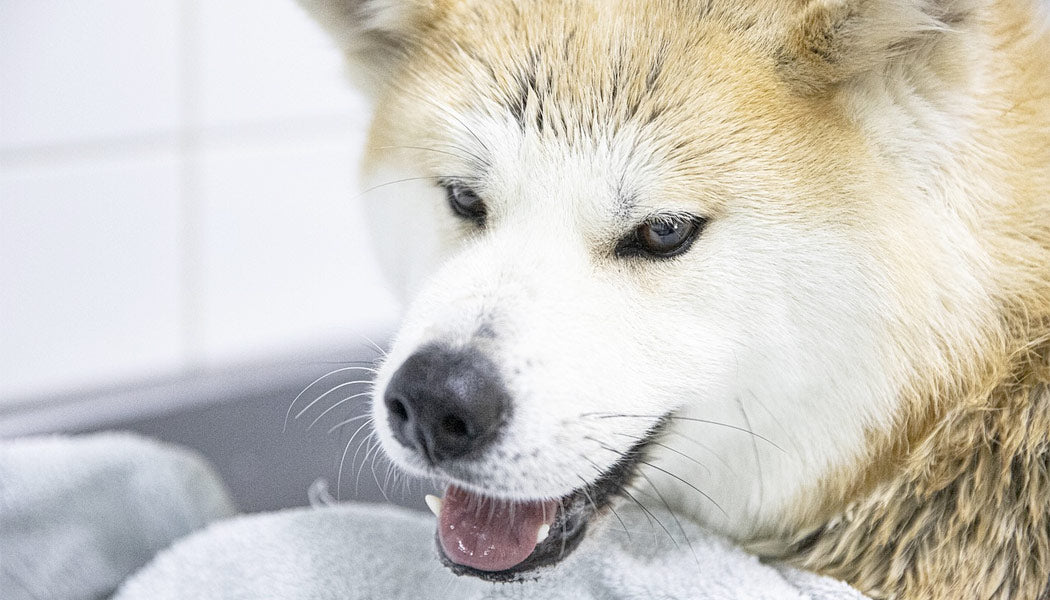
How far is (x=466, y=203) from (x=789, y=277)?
10.2 inches

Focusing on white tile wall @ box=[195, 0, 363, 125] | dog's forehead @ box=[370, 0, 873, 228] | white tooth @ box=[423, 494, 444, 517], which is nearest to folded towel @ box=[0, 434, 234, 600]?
white tooth @ box=[423, 494, 444, 517]

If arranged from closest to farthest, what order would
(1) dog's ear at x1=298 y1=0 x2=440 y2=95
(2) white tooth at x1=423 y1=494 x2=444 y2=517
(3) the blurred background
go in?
(2) white tooth at x1=423 y1=494 x2=444 y2=517, (1) dog's ear at x1=298 y1=0 x2=440 y2=95, (3) the blurred background

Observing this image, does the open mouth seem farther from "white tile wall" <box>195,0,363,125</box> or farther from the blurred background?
"white tile wall" <box>195,0,363,125</box>

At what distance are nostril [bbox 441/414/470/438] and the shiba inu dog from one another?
2cm

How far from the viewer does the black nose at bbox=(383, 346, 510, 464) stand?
0.65 metres

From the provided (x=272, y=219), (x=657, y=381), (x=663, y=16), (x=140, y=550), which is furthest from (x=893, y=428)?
(x=272, y=219)

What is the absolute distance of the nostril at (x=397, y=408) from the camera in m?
0.68

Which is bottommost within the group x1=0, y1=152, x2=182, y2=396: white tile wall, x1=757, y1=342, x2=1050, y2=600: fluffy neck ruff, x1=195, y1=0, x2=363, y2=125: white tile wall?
x1=0, y1=152, x2=182, y2=396: white tile wall

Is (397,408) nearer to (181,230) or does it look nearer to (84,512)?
(84,512)

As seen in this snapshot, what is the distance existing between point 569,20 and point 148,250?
1.14 meters

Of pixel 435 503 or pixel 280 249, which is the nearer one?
pixel 435 503

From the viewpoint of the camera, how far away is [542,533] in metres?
0.73

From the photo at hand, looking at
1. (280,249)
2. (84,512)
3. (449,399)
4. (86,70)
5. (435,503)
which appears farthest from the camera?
(280,249)

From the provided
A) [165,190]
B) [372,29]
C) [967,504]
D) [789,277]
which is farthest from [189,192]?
[967,504]
